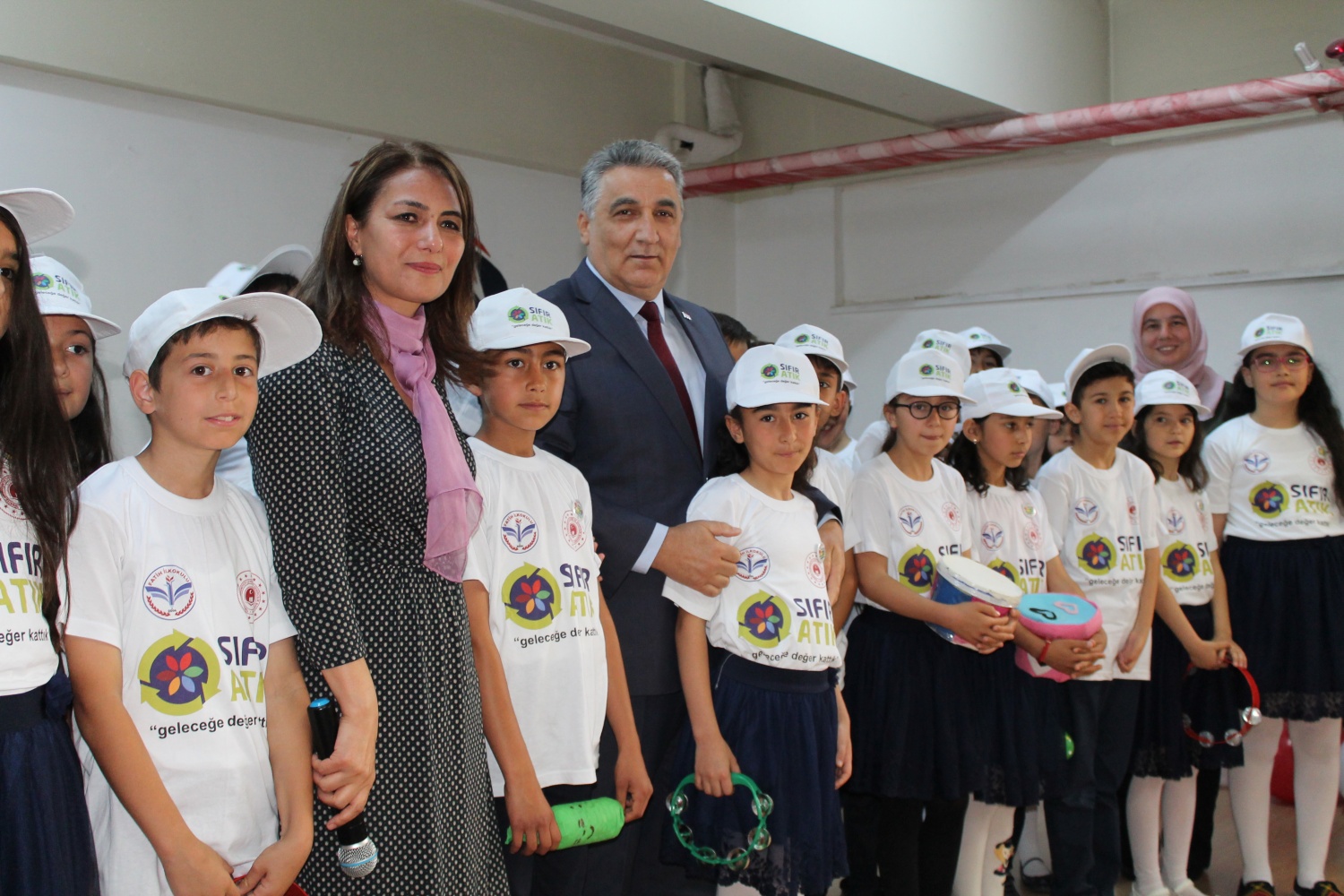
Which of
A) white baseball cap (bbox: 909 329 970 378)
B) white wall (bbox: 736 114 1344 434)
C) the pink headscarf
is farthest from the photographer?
white wall (bbox: 736 114 1344 434)

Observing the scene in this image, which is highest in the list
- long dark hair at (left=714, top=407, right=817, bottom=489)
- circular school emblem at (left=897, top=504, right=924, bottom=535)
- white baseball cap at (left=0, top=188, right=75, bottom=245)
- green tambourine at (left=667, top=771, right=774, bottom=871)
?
white baseball cap at (left=0, top=188, right=75, bottom=245)

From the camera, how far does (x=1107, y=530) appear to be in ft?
10.9

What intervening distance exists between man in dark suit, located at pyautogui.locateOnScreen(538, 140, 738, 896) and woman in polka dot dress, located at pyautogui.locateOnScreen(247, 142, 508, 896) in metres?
0.46

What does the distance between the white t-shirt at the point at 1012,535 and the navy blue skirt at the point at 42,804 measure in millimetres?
2237

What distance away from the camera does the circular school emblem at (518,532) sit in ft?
6.74

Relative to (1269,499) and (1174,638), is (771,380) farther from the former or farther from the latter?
(1269,499)

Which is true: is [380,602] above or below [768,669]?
above

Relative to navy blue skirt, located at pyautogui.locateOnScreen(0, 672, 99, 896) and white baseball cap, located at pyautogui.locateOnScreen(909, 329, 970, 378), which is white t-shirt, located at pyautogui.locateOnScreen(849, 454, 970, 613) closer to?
white baseball cap, located at pyautogui.locateOnScreen(909, 329, 970, 378)

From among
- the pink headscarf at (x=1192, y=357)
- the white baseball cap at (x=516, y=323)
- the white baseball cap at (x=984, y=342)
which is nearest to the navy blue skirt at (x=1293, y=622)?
the pink headscarf at (x=1192, y=357)

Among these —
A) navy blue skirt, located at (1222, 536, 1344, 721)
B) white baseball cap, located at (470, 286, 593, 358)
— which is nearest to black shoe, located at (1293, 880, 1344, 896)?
navy blue skirt, located at (1222, 536, 1344, 721)

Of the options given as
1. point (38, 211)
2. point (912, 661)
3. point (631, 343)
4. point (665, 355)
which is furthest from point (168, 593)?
point (912, 661)

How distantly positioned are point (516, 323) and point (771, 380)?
0.59 metres

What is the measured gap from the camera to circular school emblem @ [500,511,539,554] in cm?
→ 205

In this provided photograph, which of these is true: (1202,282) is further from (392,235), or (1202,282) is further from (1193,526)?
(392,235)
